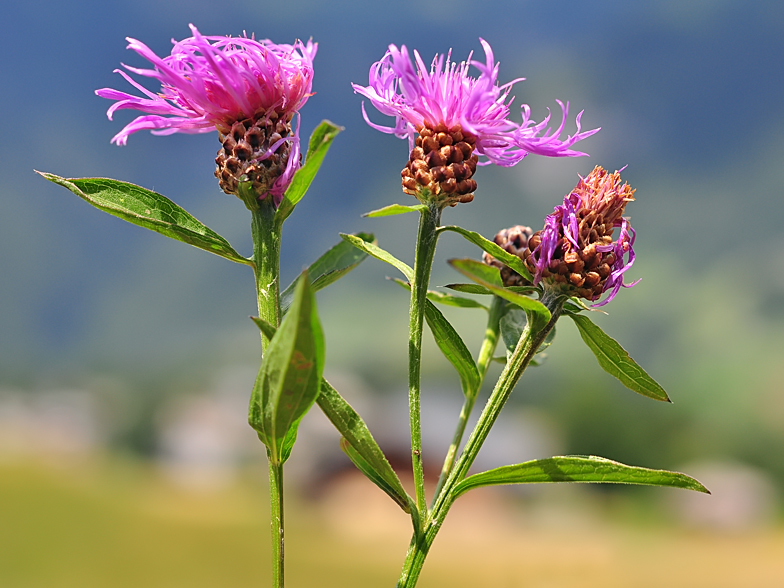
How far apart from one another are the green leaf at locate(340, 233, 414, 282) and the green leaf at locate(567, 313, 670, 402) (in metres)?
0.24

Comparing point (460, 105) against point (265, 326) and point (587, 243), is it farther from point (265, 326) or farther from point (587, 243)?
point (265, 326)

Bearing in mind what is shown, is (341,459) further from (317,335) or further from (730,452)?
(317,335)

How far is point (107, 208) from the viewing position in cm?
91

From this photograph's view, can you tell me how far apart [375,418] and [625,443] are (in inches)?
192

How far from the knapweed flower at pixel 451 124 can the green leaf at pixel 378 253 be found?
0.32ft

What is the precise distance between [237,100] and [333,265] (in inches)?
11.8

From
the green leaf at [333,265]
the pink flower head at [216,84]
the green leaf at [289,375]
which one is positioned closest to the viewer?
the green leaf at [289,375]

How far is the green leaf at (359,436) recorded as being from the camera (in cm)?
86

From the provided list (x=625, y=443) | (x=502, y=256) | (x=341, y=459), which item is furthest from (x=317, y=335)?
(x=625, y=443)

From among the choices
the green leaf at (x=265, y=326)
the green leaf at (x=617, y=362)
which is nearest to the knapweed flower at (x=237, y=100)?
the green leaf at (x=265, y=326)

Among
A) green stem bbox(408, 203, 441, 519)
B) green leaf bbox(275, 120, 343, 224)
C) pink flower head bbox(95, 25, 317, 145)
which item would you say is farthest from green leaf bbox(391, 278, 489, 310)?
pink flower head bbox(95, 25, 317, 145)

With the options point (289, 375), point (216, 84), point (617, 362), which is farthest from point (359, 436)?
point (216, 84)

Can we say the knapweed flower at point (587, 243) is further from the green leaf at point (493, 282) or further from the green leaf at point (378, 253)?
the green leaf at point (378, 253)

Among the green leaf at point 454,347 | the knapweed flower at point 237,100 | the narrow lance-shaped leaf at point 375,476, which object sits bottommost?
the narrow lance-shaped leaf at point 375,476
